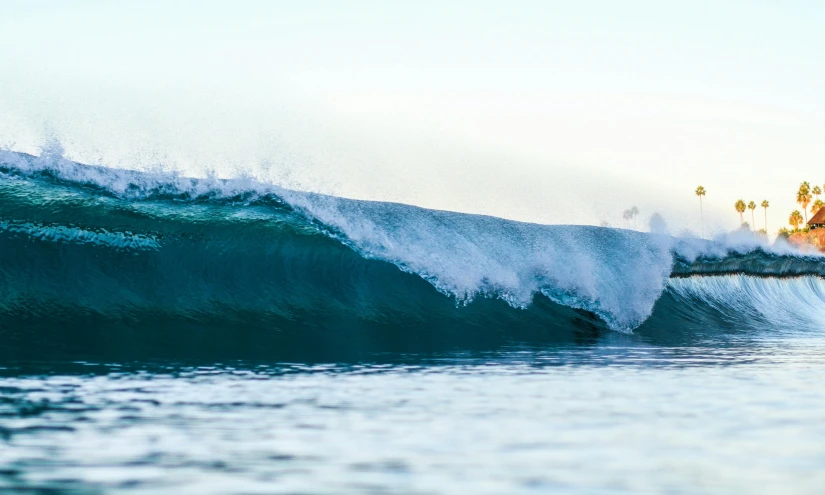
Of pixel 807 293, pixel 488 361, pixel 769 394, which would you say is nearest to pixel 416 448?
pixel 769 394

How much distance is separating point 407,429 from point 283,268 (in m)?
9.52

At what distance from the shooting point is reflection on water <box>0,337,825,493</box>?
3.58 meters

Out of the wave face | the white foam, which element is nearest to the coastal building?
the wave face

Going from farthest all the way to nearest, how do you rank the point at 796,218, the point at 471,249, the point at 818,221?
the point at 796,218 < the point at 818,221 < the point at 471,249

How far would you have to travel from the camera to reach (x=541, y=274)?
52.3ft

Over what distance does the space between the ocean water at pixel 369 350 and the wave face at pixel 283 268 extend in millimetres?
45

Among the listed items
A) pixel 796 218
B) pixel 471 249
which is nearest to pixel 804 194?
pixel 796 218

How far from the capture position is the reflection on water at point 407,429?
11.7 feet

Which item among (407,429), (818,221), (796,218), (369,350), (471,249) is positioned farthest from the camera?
(796,218)

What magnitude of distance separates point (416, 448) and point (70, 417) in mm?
1913

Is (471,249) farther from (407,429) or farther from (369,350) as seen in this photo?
(407,429)

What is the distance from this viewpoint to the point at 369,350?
10070 millimetres

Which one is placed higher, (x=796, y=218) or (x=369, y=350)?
(x=796, y=218)

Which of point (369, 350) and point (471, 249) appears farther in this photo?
point (471, 249)
